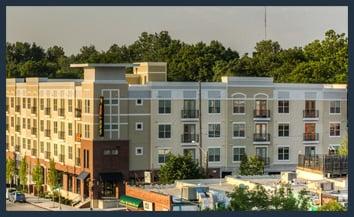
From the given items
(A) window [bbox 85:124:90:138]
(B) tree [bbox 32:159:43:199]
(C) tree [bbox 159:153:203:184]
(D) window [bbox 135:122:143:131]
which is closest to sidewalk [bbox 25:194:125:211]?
(B) tree [bbox 32:159:43:199]

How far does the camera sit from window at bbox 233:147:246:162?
56.2m

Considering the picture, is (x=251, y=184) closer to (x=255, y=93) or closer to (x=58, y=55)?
(x=255, y=93)

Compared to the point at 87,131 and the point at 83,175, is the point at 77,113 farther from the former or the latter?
the point at 83,175

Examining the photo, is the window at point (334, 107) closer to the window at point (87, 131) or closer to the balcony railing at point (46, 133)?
the window at point (87, 131)

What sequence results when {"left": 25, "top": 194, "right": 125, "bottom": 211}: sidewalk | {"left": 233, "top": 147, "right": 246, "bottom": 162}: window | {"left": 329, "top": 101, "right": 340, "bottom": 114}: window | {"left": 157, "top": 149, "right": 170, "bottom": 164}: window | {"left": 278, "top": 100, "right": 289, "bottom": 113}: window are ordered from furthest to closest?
{"left": 329, "top": 101, "right": 340, "bottom": 114}: window, {"left": 278, "top": 100, "right": 289, "bottom": 113}: window, {"left": 233, "top": 147, "right": 246, "bottom": 162}: window, {"left": 157, "top": 149, "right": 170, "bottom": 164}: window, {"left": 25, "top": 194, "right": 125, "bottom": 211}: sidewalk

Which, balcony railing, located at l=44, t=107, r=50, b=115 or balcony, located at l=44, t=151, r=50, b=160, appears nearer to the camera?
balcony, located at l=44, t=151, r=50, b=160

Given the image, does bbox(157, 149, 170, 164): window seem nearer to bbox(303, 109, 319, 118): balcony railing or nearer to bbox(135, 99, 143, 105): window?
bbox(135, 99, 143, 105): window

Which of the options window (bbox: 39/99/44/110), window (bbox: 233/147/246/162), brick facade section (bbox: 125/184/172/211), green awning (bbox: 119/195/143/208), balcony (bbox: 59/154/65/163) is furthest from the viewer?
window (bbox: 39/99/44/110)

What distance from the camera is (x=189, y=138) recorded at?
181 feet

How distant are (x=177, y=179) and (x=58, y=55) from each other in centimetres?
5470

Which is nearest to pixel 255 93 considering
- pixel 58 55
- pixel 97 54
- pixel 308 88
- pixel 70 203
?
pixel 308 88

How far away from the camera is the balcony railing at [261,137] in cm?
5650

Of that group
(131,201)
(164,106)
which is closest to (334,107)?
(164,106)

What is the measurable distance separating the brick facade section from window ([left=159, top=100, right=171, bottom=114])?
9865 mm
